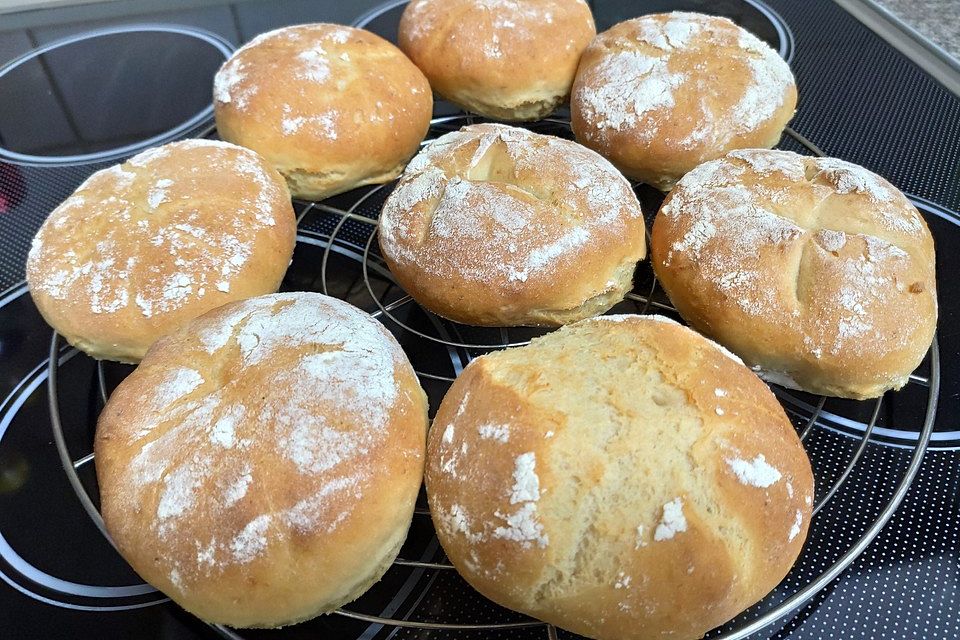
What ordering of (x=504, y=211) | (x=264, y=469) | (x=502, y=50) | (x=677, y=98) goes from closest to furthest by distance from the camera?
(x=264, y=469) < (x=504, y=211) < (x=677, y=98) < (x=502, y=50)

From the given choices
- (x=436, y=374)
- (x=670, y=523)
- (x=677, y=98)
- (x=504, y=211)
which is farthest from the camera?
(x=677, y=98)

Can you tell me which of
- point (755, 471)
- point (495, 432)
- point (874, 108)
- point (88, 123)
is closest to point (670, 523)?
point (755, 471)

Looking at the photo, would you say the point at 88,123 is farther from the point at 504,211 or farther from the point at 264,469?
the point at 264,469

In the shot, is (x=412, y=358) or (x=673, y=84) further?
(x=673, y=84)

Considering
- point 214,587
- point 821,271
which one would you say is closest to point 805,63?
point 821,271

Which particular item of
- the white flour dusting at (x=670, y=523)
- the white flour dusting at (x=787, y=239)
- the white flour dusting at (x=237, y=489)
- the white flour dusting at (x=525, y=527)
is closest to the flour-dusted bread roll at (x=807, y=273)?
the white flour dusting at (x=787, y=239)

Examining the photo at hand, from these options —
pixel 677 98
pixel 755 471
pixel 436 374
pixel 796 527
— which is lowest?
pixel 436 374
